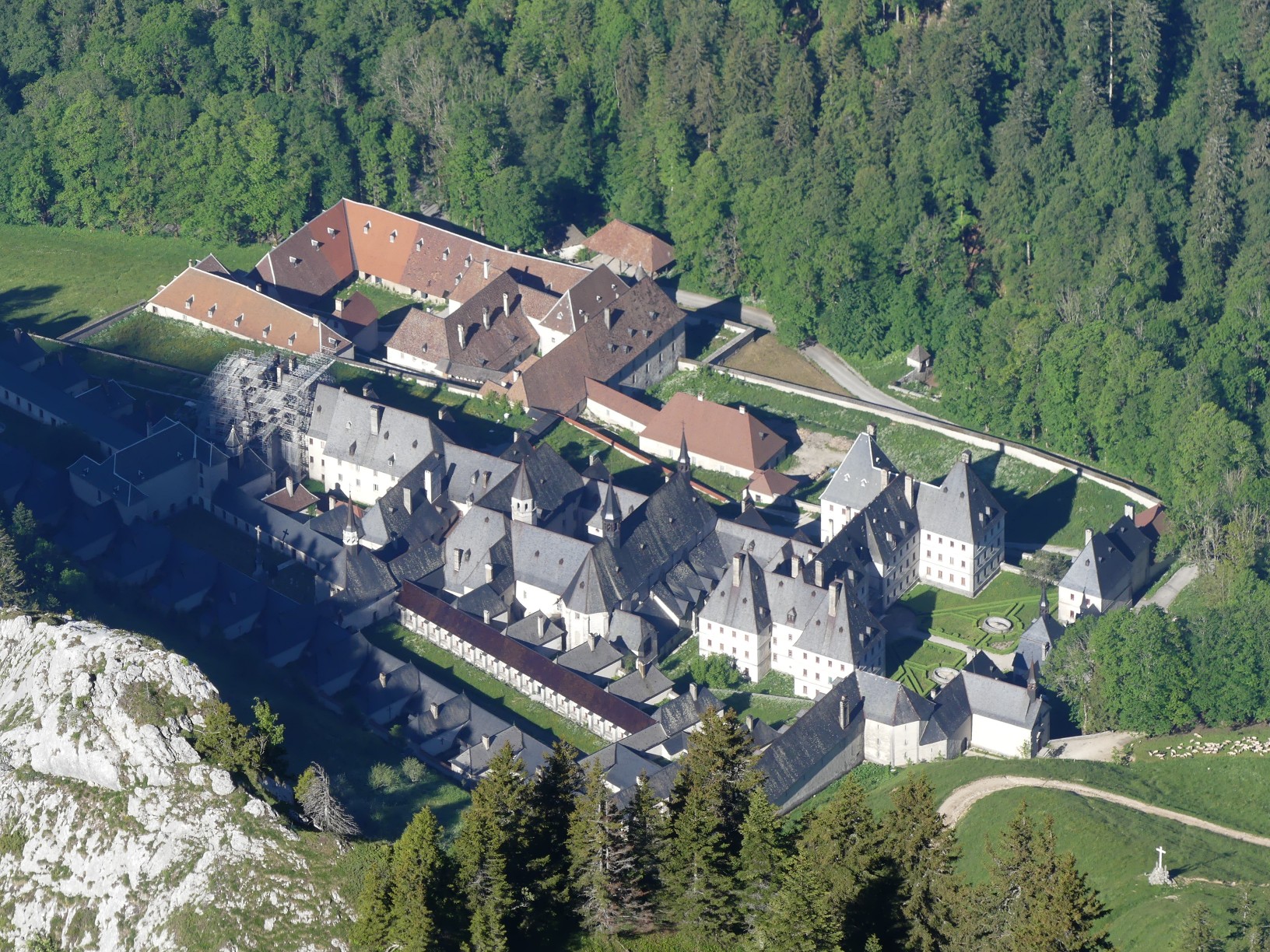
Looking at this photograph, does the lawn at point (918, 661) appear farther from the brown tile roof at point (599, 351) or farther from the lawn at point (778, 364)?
the brown tile roof at point (599, 351)

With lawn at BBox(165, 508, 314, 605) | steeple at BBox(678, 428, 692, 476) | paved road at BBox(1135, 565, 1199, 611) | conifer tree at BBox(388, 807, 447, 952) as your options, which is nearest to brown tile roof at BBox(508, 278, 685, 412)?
steeple at BBox(678, 428, 692, 476)

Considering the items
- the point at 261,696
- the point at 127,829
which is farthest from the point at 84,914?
the point at 261,696

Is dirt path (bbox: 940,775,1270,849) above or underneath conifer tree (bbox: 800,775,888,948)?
underneath

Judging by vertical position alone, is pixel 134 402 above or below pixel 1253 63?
below

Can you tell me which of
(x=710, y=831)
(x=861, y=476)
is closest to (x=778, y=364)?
(x=861, y=476)

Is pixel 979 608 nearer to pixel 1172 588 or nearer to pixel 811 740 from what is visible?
pixel 1172 588

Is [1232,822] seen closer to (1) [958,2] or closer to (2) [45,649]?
(2) [45,649]

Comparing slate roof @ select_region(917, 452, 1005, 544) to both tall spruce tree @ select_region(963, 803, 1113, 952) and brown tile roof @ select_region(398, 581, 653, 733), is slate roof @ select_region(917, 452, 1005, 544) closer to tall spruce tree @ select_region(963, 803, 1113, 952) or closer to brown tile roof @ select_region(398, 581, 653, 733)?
brown tile roof @ select_region(398, 581, 653, 733)
